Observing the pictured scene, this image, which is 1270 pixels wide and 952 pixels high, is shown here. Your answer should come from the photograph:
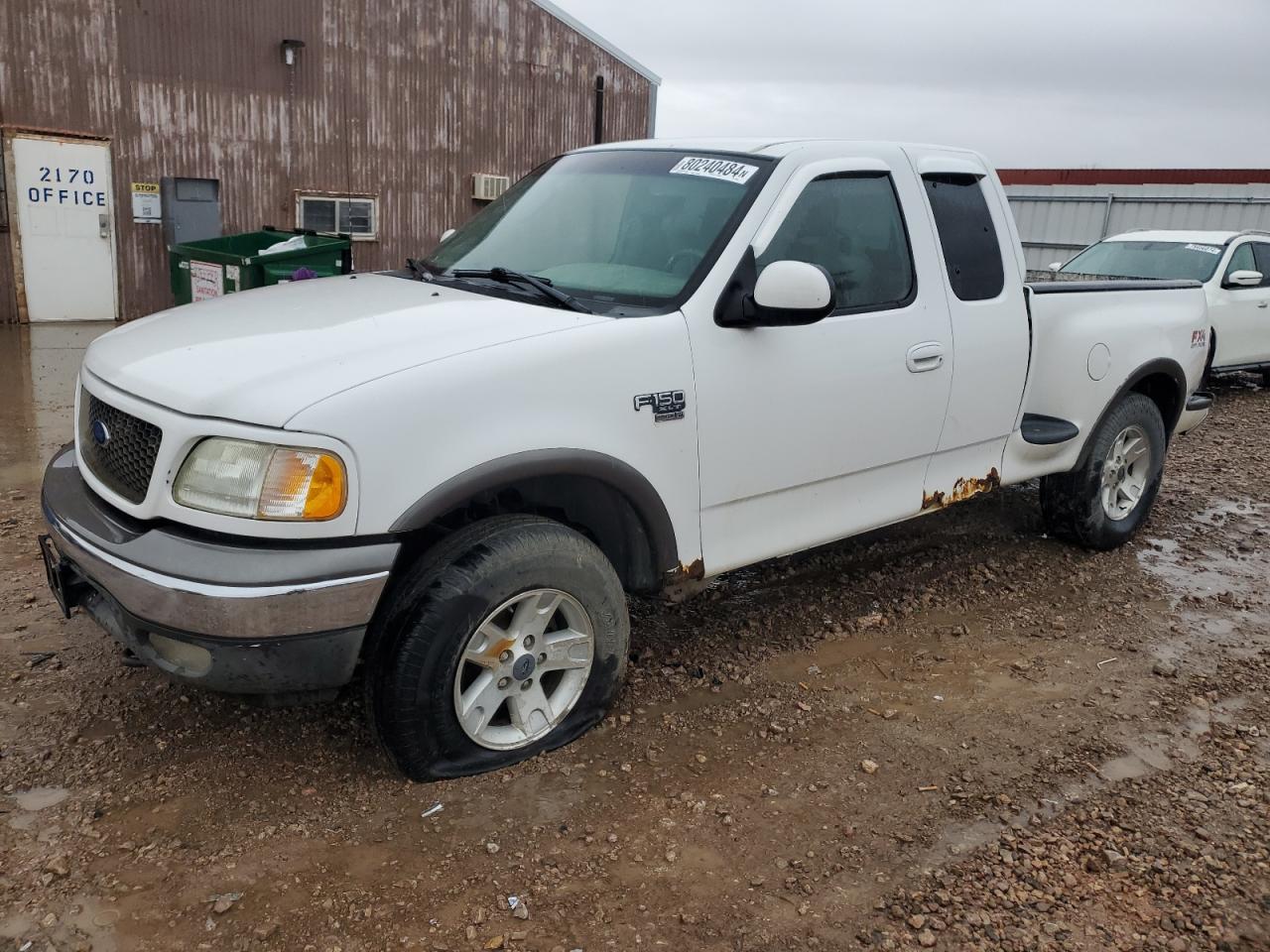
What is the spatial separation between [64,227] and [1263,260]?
46.7ft

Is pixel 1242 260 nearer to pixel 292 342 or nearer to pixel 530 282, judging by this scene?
pixel 530 282

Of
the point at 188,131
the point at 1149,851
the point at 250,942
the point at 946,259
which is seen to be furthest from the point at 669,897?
the point at 188,131

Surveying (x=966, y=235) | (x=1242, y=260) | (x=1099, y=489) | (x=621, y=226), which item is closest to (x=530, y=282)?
(x=621, y=226)

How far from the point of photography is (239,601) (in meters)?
2.62

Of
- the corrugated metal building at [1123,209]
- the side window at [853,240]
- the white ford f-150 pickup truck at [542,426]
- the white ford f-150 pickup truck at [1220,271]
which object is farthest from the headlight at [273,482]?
the corrugated metal building at [1123,209]

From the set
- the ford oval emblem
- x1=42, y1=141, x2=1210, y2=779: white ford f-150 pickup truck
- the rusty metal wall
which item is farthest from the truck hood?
the rusty metal wall

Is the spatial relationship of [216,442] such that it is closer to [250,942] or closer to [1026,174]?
[250,942]

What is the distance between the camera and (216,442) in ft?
8.96

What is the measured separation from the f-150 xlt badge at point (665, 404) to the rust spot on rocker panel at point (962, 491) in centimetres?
153

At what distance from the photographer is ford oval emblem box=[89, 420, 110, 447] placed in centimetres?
310

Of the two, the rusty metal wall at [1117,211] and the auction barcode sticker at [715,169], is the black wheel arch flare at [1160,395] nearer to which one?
the auction barcode sticker at [715,169]

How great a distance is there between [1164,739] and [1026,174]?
2401 cm

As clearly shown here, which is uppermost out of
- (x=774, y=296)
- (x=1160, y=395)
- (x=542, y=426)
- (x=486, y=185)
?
(x=486, y=185)

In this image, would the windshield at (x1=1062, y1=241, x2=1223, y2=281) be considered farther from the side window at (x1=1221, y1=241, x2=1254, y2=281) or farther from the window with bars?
the window with bars
